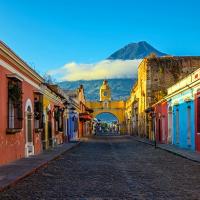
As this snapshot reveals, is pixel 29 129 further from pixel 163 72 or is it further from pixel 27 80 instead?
pixel 163 72

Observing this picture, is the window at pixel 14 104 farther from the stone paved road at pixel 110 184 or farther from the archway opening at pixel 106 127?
the archway opening at pixel 106 127

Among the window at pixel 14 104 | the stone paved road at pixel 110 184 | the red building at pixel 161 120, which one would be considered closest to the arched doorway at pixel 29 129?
the window at pixel 14 104

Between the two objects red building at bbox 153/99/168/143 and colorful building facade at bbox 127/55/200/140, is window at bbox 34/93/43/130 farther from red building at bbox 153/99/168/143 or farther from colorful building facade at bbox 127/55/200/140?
colorful building facade at bbox 127/55/200/140

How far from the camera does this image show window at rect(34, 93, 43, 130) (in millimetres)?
22141

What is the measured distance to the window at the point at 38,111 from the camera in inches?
872

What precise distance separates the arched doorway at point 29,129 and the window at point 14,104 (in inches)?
84.5

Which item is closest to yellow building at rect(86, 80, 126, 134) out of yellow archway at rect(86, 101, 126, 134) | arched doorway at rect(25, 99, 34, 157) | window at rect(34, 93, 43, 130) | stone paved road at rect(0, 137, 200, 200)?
yellow archway at rect(86, 101, 126, 134)

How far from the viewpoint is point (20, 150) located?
1805cm

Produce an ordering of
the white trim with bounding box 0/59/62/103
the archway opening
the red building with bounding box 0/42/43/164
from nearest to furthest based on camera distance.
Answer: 1. the red building with bounding box 0/42/43/164
2. the white trim with bounding box 0/59/62/103
3. the archway opening

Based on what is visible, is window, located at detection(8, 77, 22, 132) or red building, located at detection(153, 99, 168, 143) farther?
red building, located at detection(153, 99, 168, 143)

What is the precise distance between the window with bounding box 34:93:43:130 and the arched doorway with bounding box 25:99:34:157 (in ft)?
3.94

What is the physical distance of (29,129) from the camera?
20.7m

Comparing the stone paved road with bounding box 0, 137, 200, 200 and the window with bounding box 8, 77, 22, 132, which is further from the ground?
the window with bounding box 8, 77, 22, 132

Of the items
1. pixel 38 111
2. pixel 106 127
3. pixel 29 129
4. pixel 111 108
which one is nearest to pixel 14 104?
pixel 29 129
